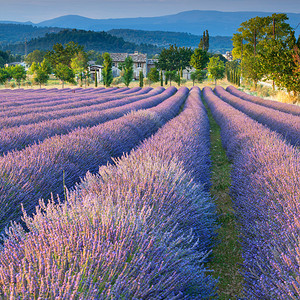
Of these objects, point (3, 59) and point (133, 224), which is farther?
point (3, 59)

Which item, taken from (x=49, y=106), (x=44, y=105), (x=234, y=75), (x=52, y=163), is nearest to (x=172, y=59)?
(x=234, y=75)

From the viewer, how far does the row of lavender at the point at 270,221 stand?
1.65m

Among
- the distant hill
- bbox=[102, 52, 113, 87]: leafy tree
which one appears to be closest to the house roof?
bbox=[102, 52, 113, 87]: leafy tree

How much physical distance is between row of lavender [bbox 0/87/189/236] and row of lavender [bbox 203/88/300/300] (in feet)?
6.22

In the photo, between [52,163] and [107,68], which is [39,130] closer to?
[52,163]

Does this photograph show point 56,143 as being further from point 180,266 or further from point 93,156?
point 180,266

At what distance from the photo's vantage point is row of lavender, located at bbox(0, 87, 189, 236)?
279 cm

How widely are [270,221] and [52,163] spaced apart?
2733mm

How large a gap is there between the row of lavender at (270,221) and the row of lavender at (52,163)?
190cm

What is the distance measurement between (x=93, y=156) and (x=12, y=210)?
190 cm

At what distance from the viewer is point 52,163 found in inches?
143

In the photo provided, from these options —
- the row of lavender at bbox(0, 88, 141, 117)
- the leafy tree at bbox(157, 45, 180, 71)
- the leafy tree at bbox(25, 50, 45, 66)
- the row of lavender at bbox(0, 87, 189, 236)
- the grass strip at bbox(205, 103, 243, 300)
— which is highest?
the leafy tree at bbox(25, 50, 45, 66)

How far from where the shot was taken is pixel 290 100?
1432 cm

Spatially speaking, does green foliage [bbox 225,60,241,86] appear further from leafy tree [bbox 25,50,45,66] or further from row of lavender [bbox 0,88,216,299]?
leafy tree [bbox 25,50,45,66]
